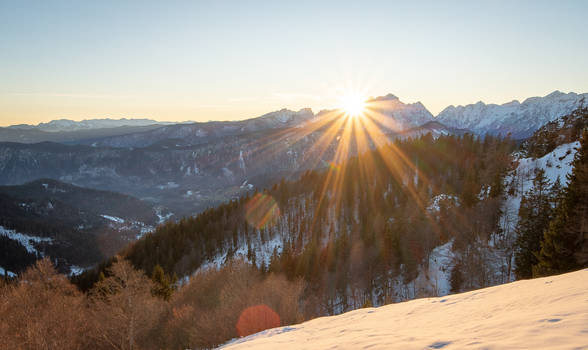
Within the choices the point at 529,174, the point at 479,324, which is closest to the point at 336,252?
the point at 529,174

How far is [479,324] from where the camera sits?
898 centimetres

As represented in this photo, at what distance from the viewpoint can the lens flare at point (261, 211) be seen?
A: 110 metres

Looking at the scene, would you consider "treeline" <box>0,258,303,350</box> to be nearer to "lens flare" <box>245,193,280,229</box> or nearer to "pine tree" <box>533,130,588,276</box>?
"pine tree" <box>533,130,588,276</box>

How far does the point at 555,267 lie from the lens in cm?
2300

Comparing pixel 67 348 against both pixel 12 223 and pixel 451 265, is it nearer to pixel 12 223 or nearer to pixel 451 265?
pixel 451 265

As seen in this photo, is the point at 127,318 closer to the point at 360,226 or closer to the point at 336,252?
the point at 336,252

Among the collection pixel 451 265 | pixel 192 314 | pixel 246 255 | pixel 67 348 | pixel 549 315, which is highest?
pixel 549 315

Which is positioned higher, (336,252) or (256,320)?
(256,320)

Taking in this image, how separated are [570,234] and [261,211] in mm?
100796

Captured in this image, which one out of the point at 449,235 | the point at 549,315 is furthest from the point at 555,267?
the point at 449,235

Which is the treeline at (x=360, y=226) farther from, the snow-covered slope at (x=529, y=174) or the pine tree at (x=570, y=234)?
the pine tree at (x=570, y=234)

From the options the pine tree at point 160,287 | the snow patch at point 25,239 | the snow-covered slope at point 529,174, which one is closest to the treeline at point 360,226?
the snow-covered slope at point 529,174

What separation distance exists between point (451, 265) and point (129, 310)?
51177 mm

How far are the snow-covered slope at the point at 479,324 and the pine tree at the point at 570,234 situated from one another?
1366 cm
